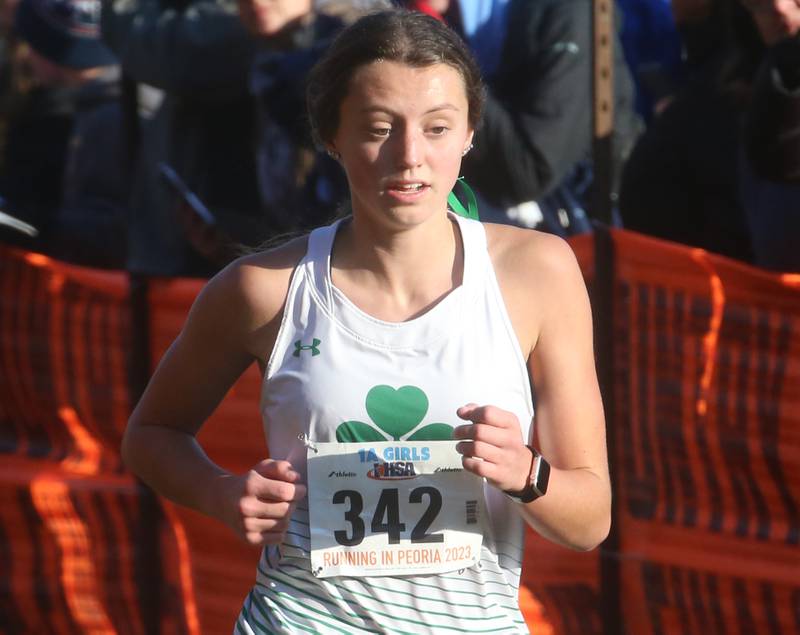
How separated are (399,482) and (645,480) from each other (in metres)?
1.88

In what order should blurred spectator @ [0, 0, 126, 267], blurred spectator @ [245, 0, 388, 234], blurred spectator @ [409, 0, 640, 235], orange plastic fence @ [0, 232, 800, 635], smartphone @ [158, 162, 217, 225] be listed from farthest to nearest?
blurred spectator @ [0, 0, 126, 267]
smartphone @ [158, 162, 217, 225]
blurred spectator @ [245, 0, 388, 234]
blurred spectator @ [409, 0, 640, 235]
orange plastic fence @ [0, 232, 800, 635]

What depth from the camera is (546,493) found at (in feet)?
8.04

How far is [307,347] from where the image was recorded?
253cm

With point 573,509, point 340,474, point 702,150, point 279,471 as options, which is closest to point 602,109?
point 702,150

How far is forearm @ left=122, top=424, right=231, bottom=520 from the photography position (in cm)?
263

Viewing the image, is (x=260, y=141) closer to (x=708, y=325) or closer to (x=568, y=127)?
(x=568, y=127)

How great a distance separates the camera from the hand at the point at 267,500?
2396mm

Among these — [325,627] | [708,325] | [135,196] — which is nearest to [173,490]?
[325,627]

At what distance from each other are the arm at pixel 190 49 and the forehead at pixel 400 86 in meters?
2.60

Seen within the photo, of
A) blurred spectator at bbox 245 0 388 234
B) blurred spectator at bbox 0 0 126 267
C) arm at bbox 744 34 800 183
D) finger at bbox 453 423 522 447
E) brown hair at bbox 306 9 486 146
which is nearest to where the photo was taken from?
finger at bbox 453 423 522 447

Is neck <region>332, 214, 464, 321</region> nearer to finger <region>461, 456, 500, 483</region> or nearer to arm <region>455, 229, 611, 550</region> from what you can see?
arm <region>455, 229, 611, 550</region>

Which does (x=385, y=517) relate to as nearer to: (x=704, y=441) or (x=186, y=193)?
(x=704, y=441)

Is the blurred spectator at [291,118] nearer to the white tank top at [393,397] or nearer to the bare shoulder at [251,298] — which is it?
the bare shoulder at [251,298]

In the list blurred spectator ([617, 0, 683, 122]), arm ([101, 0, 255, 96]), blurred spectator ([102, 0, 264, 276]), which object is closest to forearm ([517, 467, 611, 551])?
blurred spectator ([617, 0, 683, 122])
